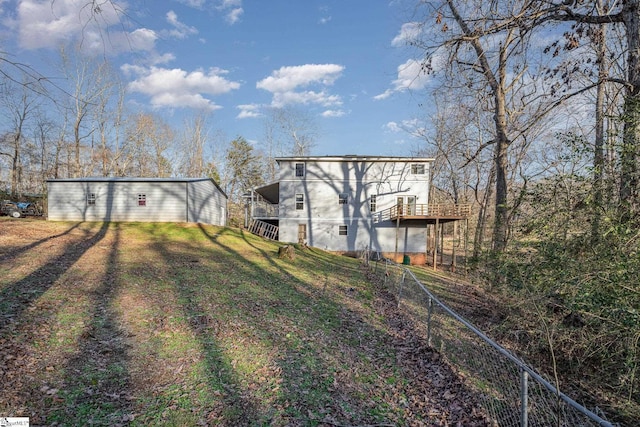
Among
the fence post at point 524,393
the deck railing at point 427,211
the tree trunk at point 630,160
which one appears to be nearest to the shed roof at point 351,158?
the deck railing at point 427,211

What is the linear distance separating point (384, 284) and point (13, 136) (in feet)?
143

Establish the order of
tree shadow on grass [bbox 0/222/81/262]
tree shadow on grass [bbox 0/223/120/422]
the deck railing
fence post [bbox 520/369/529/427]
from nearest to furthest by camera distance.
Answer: fence post [bbox 520/369/529/427], tree shadow on grass [bbox 0/223/120/422], tree shadow on grass [bbox 0/222/81/262], the deck railing

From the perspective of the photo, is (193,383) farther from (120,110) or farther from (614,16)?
(120,110)

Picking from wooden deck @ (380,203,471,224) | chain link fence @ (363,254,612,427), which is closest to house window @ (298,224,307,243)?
wooden deck @ (380,203,471,224)

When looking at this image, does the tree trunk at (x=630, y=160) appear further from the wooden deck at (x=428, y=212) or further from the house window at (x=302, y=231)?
the house window at (x=302, y=231)

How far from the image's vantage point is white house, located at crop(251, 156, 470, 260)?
24281 millimetres

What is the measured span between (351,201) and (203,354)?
2036 cm

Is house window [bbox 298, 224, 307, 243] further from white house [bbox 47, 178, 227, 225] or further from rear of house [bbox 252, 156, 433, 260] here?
white house [bbox 47, 178, 227, 225]

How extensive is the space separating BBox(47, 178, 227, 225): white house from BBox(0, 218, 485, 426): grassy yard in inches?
479

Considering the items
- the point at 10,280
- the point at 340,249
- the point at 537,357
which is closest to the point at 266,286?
the point at 10,280

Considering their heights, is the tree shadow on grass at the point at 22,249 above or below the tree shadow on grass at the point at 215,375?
above

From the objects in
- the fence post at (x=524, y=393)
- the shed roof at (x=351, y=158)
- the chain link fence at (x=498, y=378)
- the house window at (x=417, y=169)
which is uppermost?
the shed roof at (x=351, y=158)

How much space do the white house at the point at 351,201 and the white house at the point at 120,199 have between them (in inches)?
279

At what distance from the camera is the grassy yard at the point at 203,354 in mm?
3676
